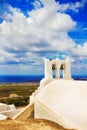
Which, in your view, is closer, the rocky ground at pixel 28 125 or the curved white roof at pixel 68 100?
the rocky ground at pixel 28 125

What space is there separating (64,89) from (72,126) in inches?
139

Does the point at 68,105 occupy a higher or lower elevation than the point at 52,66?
lower

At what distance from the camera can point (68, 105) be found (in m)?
11.2

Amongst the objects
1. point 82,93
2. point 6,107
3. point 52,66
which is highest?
point 52,66

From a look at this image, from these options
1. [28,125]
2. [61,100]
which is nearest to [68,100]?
[61,100]

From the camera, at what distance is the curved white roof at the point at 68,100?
9906mm

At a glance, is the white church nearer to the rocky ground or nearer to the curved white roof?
the curved white roof

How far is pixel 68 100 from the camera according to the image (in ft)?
38.1

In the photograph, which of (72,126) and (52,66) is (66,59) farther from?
(72,126)

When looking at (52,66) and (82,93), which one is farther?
(52,66)

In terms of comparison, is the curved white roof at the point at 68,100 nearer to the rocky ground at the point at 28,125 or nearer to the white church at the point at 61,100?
the white church at the point at 61,100

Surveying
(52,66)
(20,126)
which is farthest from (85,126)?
(52,66)

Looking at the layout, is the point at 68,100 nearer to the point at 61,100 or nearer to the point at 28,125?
the point at 61,100

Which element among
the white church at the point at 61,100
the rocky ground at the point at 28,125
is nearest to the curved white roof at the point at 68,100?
the white church at the point at 61,100
